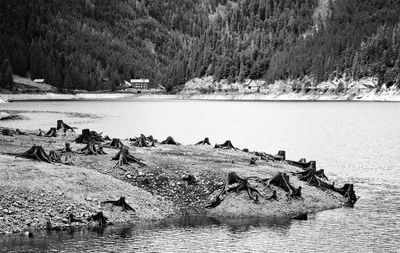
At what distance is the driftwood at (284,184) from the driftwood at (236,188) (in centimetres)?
208

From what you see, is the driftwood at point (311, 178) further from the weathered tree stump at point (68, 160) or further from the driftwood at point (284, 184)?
the weathered tree stump at point (68, 160)

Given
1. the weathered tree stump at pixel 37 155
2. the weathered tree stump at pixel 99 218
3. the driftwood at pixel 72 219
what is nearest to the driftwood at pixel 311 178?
the weathered tree stump at pixel 99 218

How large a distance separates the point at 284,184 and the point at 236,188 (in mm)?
3548

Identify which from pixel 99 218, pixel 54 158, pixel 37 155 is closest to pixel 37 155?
pixel 37 155

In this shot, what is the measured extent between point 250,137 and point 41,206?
6593cm

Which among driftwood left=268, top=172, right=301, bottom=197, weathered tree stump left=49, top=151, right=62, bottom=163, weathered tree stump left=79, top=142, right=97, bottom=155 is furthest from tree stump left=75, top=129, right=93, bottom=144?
driftwood left=268, top=172, right=301, bottom=197

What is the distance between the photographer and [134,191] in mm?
36594

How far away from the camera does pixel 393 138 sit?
92.2 meters

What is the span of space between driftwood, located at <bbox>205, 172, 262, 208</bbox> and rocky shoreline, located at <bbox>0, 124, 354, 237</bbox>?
183 mm

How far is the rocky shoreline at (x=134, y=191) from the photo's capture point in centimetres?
3216

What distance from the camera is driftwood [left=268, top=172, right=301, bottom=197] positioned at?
38844 millimetres

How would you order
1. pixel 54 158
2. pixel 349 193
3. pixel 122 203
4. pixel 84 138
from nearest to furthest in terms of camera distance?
pixel 122 203, pixel 54 158, pixel 349 193, pixel 84 138

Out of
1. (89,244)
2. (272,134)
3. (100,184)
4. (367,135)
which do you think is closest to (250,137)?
(272,134)

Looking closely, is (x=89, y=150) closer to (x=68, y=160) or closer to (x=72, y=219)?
(x=68, y=160)
